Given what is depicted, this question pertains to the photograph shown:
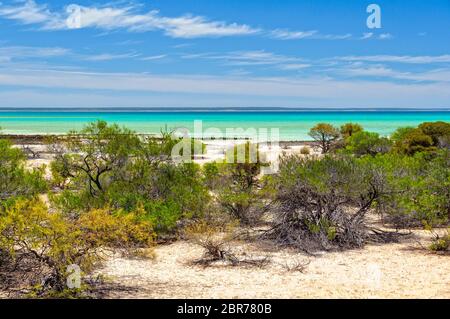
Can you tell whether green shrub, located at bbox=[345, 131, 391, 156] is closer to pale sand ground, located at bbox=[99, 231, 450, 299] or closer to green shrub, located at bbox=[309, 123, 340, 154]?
green shrub, located at bbox=[309, 123, 340, 154]

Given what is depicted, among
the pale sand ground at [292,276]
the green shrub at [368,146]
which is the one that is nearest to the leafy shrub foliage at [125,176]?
the pale sand ground at [292,276]

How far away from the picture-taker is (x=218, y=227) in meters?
17.3

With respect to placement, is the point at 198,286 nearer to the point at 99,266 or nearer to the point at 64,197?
the point at 99,266

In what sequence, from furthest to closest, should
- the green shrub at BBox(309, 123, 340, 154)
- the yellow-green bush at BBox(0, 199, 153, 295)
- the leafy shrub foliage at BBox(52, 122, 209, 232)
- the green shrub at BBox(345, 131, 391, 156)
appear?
1. the green shrub at BBox(309, 123, 340, 154)
2. the green shrub at BBox(345, 131, 391, 156)
3. the leafy shrub foliage at BBox(52, 122, 209, 232)
4. the yellow-green bush at BBox(0, 199, 153, 295)

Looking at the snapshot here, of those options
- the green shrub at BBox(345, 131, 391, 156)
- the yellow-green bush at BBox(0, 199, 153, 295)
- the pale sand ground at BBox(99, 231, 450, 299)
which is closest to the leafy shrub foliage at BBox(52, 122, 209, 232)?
the pale sand ground at BBox(99, 231, 450, 299)

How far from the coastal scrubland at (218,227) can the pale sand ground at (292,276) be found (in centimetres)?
4

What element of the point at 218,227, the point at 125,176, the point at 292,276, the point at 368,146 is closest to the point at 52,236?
the point at 292,276

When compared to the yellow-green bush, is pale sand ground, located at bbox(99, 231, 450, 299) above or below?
below

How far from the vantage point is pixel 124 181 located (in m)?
18.5

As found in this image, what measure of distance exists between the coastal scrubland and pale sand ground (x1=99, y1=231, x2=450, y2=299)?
43 mm

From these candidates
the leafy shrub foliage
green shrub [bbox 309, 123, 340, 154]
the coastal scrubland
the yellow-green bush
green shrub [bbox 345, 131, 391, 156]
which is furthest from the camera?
green shrub [bbox 309, 123, 340, 154]

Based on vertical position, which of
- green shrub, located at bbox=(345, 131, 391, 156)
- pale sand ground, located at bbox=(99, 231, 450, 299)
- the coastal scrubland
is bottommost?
pale sand ground, located at bbox=(99, 231, 450, 299)

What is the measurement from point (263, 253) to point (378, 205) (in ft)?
16.0

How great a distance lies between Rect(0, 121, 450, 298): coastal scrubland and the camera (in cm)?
1159
